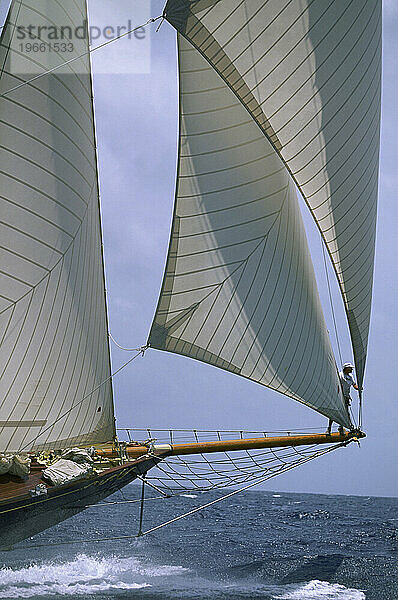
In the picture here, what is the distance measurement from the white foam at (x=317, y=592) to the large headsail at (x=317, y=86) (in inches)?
280

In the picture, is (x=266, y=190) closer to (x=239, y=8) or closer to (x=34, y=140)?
(x=239, y=8)

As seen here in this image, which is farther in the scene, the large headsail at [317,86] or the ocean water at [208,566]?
the ocean water at [208,566]

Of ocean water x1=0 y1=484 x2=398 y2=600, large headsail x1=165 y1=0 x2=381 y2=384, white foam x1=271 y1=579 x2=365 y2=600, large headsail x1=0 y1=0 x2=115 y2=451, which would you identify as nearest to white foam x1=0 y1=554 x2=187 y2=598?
ocean water x1=0 y1=484 x2=398 y2=600

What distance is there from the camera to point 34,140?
1006cm

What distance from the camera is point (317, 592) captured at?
15.7 metres

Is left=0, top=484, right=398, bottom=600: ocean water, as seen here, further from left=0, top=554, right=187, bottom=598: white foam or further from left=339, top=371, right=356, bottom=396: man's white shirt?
left=339, top=371, right=356, bottom=396: man's white shirt

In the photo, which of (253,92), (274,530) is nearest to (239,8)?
(253,92)

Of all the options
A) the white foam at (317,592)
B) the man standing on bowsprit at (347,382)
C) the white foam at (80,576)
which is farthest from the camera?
the white foam at (80,576)

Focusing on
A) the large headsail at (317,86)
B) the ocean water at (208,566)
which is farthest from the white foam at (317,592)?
the large headsail at (317,86)

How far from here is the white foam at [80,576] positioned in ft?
50.3

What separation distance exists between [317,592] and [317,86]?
12038 mm

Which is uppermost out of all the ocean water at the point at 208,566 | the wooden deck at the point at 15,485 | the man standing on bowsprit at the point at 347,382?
the man standing on bowsprit at the point at 347,382

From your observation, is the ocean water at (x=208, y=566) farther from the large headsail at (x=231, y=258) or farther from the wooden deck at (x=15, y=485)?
the large headsail at (x=231, y=258)

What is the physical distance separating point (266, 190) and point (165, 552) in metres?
16.4
